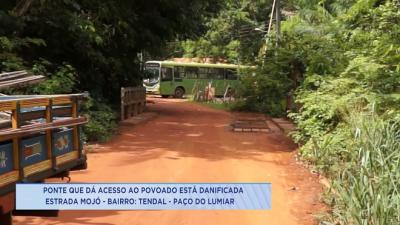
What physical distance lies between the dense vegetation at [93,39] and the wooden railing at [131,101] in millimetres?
594

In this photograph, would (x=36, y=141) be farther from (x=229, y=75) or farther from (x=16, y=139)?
(x=229, y=75)

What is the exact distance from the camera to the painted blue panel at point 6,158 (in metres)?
4.00

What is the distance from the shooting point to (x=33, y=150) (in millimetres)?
4500

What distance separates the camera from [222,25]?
165 feet

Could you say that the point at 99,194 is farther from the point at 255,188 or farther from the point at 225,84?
the point at 225,84

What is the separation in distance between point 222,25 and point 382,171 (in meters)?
45.4

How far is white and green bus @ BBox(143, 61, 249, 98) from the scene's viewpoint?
4031 centimetres

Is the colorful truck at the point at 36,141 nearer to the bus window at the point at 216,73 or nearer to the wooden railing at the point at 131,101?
the wooden railing at the point at 131,101

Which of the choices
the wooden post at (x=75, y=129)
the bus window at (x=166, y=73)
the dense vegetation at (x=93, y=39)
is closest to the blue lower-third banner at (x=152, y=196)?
the wooden post at (x=75, y=129)

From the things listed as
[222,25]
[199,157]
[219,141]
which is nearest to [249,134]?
[219,141]

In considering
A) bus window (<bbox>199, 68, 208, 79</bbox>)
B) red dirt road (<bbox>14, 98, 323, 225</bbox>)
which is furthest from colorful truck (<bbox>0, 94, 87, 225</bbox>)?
bus window (<bbox>199, 68, 208, 79</bbox>)

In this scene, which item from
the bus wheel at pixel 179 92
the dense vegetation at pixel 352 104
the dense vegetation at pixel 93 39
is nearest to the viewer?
the dense vegetation at pixel 352 104

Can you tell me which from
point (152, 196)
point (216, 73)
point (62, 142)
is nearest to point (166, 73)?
point (216, 73)

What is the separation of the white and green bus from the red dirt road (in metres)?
23.6
